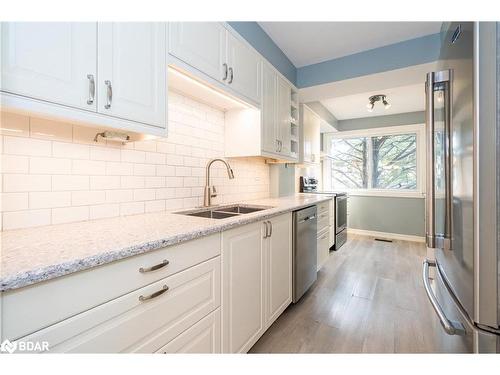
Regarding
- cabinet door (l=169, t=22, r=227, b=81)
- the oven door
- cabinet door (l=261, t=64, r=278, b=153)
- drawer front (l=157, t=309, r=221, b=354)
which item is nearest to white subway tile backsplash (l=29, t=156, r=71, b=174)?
cabinet door (l=169, t=22, r=227, b=81)

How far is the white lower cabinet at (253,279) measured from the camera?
124cm

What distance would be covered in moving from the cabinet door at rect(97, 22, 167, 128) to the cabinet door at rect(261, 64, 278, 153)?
108 cm

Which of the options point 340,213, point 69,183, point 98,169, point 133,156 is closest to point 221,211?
point 133,156

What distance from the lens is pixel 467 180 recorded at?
0.78 m

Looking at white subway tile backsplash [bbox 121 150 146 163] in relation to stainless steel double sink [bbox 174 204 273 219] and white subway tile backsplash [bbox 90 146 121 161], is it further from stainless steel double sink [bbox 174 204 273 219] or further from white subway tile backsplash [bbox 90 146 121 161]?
stainless steel double sink [bbox 174 204 273 219]

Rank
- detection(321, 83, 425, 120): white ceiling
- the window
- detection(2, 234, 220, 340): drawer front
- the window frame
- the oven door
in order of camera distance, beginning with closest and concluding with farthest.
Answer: detection(2, 234, 220, 340): drawer front
detection(321, 83, 425, 120): white ceiling
the oven door
the window frame
the window

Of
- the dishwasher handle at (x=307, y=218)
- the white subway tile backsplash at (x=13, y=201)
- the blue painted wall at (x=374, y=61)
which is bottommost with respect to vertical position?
the dishwasher handle at (x=307, y=218)

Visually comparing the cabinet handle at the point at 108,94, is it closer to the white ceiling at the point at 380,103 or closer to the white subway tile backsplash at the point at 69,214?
the white subway tile backsplash at the point at 69,214

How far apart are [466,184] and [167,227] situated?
120 cm

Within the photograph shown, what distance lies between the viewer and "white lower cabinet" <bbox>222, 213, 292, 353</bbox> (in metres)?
1.24

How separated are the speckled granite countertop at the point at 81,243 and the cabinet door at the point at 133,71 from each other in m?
0.52

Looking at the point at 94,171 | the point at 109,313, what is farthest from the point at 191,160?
the point at 109,313

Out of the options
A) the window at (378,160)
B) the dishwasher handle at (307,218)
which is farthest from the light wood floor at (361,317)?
the window at (378,160)

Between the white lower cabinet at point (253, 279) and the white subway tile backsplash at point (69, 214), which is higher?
the white subway tile backsplash at point (69, 214)
